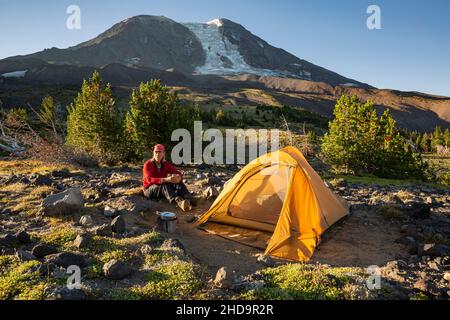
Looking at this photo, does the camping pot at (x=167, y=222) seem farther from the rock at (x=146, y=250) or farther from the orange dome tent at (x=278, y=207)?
the rock at (x=146, y=250)

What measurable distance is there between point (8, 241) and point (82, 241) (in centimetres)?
123

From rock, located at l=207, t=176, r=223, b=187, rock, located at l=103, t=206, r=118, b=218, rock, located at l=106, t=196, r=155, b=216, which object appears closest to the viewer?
rock, located at l=103, t=206, r=118, b=218

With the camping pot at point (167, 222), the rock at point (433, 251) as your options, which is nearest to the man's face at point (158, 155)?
the camping pot at point (167, 222)

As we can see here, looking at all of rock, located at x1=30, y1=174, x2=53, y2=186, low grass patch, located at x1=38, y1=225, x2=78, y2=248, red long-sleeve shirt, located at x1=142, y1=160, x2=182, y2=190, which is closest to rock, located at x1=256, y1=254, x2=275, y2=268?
low grass patch, located at x1=38, y1=225, x2=78, y2=248

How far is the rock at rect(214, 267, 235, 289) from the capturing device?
533cm

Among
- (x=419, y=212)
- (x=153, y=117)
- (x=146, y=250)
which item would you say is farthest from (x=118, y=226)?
(x=153, y=117)

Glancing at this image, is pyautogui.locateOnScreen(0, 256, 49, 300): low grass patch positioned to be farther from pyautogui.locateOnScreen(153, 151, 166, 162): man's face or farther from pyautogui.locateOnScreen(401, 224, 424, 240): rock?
pyautogui.locateOnScreen(401, 224, 424, 240): rock

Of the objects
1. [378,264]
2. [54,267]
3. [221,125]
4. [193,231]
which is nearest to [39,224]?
[54,267]

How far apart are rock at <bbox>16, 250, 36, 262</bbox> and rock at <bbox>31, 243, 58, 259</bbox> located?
0.35ft

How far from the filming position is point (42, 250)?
6297 millimetres

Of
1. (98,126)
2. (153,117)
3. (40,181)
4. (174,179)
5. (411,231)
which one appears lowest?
(411,231)

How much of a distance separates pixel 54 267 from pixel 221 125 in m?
40.1

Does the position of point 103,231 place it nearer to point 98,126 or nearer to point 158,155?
point 158,155

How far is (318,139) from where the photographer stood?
35219 millimetres
